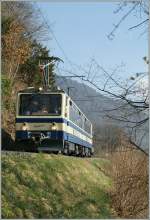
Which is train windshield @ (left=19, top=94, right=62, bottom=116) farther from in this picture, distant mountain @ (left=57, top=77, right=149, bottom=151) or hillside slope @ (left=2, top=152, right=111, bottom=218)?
distant mountain @ (left=57, top=77, right=149, bottom=151)

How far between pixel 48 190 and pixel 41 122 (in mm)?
5869

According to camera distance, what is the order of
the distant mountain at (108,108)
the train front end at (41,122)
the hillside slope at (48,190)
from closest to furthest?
the distant mountain at (108,108)
the hillside slope at (48,190)
the train front end at (41,122)

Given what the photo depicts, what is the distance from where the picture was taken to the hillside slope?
36.3 feet

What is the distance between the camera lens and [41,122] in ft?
62.7

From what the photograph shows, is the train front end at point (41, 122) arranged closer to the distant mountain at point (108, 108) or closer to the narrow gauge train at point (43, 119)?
the narrow gauge train at point (43, 119)

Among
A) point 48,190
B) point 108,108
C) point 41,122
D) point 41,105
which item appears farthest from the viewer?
point 41,105

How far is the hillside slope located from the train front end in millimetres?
1060

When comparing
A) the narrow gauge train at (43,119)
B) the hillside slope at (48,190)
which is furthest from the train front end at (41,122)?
the hillside slope at (48,190)

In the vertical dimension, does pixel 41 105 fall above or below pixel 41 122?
above

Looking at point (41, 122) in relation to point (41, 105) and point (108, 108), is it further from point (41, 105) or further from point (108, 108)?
point (108, 108)

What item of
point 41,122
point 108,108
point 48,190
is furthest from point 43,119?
point 108,108

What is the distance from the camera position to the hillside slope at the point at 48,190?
11.1 metres

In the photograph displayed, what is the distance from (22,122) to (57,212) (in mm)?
7332

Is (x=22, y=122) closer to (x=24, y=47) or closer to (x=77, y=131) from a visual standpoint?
(x=77, y=131)
